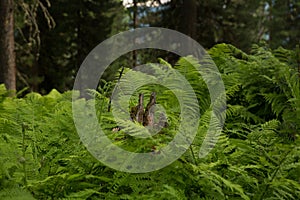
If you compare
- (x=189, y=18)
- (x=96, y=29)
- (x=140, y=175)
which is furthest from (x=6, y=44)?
(x=96, y=29)

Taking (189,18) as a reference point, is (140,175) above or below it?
below

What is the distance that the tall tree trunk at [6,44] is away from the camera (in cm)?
844

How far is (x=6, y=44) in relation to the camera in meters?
8.45

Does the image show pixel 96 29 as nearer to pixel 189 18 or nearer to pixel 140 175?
pixel 189 18

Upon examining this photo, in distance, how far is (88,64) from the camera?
1841cm

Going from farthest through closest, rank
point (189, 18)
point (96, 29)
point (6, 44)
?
point (96, 29) → point (189, 18) → point (6, 44)

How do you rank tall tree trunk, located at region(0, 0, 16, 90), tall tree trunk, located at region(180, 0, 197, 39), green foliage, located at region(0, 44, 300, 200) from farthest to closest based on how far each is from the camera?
tall tree trunk, located at region(180, 0, 197, 39) → tall tree trunk, located at region(0, 0, 16, 90) → green foliage, located at region(0, 44, 300, 200)

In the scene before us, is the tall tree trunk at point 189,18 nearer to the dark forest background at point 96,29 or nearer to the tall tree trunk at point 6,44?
the dark forest background at point 96,29

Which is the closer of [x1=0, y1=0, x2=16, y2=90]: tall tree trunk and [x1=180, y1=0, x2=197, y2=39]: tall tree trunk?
[x1=0, y1=0, x2=16, y2=90]: tall tree trunk

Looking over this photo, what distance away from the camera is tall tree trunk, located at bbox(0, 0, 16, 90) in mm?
Result: 8438

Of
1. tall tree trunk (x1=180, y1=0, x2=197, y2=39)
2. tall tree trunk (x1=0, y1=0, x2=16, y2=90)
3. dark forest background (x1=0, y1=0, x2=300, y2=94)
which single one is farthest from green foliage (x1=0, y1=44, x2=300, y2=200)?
dark forest background (x1=0, y1=0, x2=300, y2=94)

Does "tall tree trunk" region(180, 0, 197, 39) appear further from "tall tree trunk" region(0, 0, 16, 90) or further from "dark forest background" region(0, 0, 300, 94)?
"tall tree trunk" region(0, 0, 16, 90)

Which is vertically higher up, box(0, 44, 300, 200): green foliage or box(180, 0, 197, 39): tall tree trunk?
box(180, 0, 197, 39): tall tree trunk

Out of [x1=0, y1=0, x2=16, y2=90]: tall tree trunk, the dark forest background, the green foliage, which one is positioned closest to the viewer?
the green foliage
